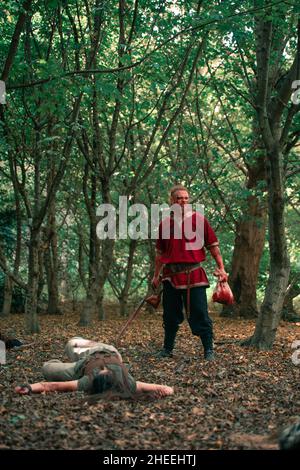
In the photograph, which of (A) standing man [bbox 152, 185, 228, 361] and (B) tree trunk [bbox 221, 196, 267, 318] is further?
(B) tree trunk [bbox 221, 196, 267, 318]

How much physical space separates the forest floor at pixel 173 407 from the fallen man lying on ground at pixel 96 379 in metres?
0.11

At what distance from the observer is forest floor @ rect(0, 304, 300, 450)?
5250 mm

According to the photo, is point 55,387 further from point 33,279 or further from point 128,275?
point 128,275

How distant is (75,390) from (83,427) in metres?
1.49

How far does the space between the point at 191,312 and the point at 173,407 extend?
9.14 feet

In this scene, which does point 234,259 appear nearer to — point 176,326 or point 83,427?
point 176,326

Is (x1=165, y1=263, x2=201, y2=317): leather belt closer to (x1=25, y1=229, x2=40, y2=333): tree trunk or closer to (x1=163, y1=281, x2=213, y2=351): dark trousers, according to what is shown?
(x1=163, y1=281, x2=213, y2=351): dark trousers

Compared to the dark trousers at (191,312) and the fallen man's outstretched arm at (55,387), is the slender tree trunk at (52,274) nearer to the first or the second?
the dark trousers at (191,312)

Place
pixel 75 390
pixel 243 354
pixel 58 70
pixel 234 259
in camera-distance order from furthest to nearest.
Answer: pixel 234 259
pixel 243 354
pixel 58 70
pixel 75 390

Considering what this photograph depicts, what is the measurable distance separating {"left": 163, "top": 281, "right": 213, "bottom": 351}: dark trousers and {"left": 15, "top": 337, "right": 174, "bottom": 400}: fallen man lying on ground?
1973mm

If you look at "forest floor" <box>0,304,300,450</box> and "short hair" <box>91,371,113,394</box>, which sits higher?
"short hair" <box>91,371,113,394</box>

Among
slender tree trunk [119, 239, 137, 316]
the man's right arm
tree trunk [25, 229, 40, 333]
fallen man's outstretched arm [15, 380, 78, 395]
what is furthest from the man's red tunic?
slender tree trunk [119, 239, 137, 316]

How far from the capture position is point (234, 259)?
781 inches

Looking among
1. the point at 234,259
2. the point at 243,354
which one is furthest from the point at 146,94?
the point at 243,354
